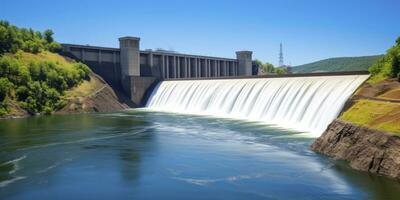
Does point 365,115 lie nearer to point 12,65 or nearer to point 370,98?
point 370,98

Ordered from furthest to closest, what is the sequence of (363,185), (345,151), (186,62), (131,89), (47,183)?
(186,62), (131,89), (345,151), (47,183), (363,185)

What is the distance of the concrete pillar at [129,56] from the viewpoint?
256ft

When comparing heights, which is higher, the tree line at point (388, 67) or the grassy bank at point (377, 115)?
the tree line at point (388, 67)

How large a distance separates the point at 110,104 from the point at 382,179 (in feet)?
172

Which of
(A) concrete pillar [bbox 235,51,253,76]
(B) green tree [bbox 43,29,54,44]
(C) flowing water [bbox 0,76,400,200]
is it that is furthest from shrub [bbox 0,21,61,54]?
(A) concrete pillar [bbox 235,51,253,76]

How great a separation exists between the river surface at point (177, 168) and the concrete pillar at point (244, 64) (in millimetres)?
63234

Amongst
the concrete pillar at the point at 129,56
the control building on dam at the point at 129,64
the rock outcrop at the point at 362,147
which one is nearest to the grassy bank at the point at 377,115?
the rock outcrop at the point at 362,147

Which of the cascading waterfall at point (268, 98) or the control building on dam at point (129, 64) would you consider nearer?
the cascading waterfall at point (268, 98)

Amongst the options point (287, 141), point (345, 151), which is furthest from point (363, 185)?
point (287, 141)

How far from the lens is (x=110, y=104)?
2675 inches

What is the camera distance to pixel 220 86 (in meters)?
62.0

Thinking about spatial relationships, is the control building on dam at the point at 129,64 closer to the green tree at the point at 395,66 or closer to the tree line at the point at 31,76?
the tree line at the point at 31,76

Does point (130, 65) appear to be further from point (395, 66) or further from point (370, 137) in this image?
point (370, 137)

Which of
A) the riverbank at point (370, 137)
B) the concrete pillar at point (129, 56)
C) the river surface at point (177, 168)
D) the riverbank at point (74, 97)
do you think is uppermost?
the concrete pillar at point (129, 56)
